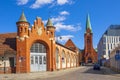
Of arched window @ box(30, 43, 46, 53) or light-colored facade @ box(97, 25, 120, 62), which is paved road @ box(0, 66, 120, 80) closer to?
arched window @ box(30, 43, 46, 53)

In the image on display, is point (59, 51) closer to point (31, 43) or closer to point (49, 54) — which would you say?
point (49, 54)

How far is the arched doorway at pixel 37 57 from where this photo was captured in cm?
4941

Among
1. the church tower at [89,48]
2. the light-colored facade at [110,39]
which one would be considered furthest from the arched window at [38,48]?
the church tower at [89,48]

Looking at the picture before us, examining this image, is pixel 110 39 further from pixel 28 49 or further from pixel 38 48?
pixel 28 49

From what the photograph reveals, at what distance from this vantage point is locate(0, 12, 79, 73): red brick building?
46031mm

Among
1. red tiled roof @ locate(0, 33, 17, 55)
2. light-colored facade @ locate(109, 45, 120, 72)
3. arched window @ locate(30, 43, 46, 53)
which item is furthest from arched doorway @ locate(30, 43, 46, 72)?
light-colored facade @ locate(109, 45, 120, 72)

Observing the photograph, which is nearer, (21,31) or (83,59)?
(21,31)

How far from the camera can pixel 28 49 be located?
47781 millimetres

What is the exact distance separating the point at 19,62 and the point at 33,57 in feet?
13.2

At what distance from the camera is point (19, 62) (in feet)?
152

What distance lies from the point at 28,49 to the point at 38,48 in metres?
3.42

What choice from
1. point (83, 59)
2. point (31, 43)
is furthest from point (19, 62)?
point (83, 59)

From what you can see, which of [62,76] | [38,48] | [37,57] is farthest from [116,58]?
[38,48]

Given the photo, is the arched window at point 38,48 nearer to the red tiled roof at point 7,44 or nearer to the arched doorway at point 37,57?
the arched doorway at point 37,57
